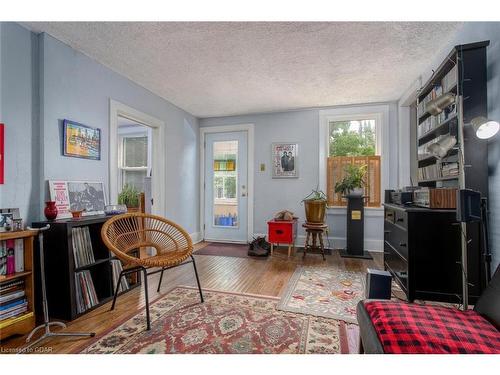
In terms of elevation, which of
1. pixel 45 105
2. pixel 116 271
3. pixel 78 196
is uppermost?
pixel 45 105

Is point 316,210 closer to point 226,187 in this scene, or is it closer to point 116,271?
point 226,187

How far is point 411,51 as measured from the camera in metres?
2.37

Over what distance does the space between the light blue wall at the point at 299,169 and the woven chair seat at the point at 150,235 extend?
6.99 ft

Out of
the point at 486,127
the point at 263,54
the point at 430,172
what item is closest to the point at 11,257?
the point at 263,54

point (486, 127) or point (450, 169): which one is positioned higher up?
point (486, 127)

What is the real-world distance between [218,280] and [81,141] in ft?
6.50

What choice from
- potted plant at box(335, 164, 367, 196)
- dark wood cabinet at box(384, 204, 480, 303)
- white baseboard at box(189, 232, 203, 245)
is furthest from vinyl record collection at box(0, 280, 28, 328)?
potted plant at box(335, 164, 367, 196)

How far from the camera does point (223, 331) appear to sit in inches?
66.7

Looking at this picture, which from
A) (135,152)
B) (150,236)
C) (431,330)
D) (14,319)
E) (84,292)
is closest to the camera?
(431,330)

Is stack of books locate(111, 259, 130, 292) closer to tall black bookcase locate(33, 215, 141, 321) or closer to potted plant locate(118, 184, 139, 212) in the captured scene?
tall black bookcase locate(33, 215, 141, 321)

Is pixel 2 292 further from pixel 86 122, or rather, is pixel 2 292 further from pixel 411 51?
pixel 411 51

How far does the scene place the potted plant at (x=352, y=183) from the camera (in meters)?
3.56

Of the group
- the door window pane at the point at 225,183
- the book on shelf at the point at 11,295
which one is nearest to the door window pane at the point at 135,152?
the door window pane at the point at 225,183
